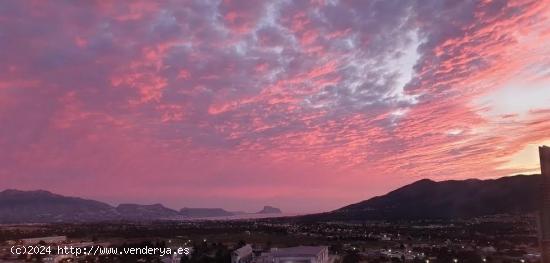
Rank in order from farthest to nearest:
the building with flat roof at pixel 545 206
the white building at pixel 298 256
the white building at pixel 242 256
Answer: the white building at pixel 242 256, the white building at pixel 298 256, the building with flat roof at pixel 545 206

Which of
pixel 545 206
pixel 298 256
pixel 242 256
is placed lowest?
pixel 242 256

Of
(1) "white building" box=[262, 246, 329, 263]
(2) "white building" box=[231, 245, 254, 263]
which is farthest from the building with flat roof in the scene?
(2) "white building" box=[231, 245, 254, 263]

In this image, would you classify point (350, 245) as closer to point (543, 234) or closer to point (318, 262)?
point (318, 262)

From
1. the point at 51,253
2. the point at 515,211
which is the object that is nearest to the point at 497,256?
the point at 51,253

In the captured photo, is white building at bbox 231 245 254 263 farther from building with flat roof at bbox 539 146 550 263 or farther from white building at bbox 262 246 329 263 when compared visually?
building with flat roof at bbox 539 146 550 263

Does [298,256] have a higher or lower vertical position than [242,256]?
higher

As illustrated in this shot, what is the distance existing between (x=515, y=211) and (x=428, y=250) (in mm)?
111154

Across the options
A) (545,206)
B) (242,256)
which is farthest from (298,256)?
(545,206)

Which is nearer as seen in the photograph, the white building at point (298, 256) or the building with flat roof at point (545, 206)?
the building with flat roof at point (545, 206)

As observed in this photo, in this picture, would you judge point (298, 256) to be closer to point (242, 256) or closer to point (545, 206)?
point (242, 256)

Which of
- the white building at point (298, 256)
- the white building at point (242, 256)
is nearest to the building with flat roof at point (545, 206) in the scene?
the white building at point (298, 256)

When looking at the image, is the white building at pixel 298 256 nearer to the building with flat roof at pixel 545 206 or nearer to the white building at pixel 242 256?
the white building at pixel 242 256

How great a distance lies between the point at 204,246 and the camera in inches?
3044

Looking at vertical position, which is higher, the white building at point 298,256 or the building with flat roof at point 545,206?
the building with flat roof at point 545,206
